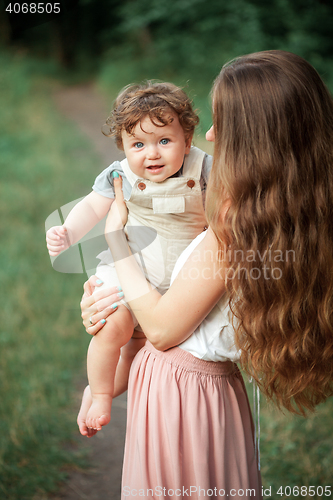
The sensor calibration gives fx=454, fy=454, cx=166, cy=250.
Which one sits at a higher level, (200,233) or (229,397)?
(200,233)

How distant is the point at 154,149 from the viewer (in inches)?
39.4

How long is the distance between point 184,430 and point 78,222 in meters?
0.55

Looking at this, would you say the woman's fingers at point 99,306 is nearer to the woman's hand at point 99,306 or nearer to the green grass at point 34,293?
the woman's hand at point 99,306

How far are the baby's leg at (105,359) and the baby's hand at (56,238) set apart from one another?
20cm

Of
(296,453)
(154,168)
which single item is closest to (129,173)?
(154,168)

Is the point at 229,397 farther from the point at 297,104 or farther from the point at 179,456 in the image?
the point at 297,104

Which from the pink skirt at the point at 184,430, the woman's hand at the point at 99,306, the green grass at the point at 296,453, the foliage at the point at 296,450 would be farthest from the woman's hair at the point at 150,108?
the foliage at the point at 296,450

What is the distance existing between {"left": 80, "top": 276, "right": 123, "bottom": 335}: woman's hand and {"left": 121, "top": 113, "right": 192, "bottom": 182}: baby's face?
11.4 inches

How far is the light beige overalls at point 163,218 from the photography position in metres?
1.04

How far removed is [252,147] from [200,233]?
Answer: 0.27 metres

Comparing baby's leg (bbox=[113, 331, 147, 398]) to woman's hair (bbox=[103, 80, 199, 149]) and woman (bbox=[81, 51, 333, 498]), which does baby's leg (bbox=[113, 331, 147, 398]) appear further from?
woman's hair (bbox=[103, 80, 199, 149])

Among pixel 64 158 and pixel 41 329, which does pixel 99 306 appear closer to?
pixel 41 329

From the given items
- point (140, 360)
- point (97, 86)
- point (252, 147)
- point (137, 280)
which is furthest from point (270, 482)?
point (97, 86)

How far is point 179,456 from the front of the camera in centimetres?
106
